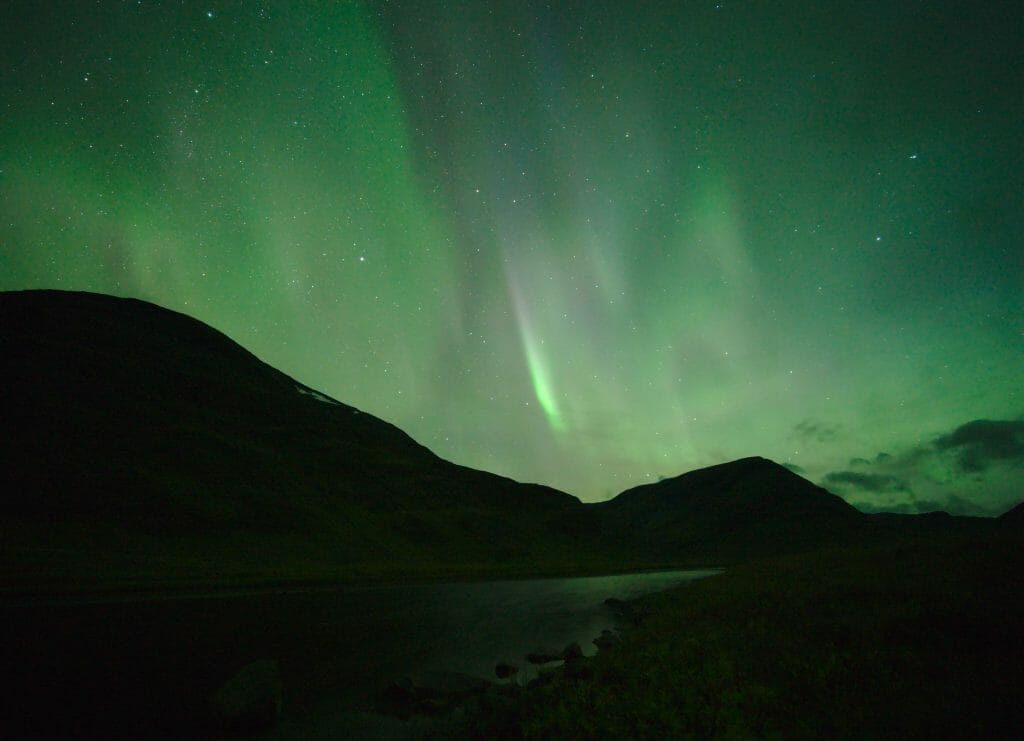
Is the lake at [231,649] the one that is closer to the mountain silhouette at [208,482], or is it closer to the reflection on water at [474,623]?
the reflection on water at [474,623]

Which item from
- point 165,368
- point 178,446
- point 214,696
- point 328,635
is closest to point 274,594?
point 328,635

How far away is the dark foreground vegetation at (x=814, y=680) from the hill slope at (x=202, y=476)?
160 feet

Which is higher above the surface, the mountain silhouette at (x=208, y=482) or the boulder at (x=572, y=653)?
the mountain silhouette at (x=208, y=482)

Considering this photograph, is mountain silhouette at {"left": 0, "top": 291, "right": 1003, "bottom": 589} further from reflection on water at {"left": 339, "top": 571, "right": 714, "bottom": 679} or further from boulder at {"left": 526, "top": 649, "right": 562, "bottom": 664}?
boulder at {"left": 526, "top": 649, "right": 562, "bottom": 664}

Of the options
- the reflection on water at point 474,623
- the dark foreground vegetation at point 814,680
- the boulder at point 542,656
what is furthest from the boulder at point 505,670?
the dark foreground vegetation at point 814,680

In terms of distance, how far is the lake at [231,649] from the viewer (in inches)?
511

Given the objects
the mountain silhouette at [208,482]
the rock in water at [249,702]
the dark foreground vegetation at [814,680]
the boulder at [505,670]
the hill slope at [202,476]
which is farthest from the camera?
the hill slope at [202,476]

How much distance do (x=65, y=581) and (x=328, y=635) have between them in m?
31.0

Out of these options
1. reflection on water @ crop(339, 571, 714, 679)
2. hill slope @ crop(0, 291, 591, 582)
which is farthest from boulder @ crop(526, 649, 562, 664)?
hill slope @ crop(0, 291, 591, 582)

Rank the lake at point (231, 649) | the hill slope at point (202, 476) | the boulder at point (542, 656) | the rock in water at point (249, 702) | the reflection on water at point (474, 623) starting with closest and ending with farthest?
1. the rock in water at point (249, 702)
2. the lake at point (231, 649)
3. the boulder at point (542, 656)
4. the reflection on water at point (474, 623)
5. the hill slope at point (202, 476)

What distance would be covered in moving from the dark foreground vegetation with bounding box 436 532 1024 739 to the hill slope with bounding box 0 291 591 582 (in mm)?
48657

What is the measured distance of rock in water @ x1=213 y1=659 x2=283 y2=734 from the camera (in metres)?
11.8

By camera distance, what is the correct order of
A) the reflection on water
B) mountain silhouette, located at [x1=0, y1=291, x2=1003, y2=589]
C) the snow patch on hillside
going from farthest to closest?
the snow patch on hillside
mountain silhouette, located at [x1=0, y1=291, x2=1003, y2=589]
the reflection on water

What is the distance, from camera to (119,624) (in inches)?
1000
